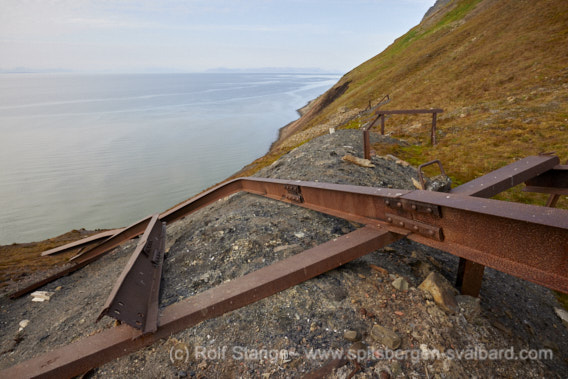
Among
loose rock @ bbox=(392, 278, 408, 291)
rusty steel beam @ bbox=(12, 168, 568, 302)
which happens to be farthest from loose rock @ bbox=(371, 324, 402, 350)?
rusty steel beam @ bbox=(12, 168, 568, 302)

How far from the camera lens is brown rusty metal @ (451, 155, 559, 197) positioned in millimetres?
3074

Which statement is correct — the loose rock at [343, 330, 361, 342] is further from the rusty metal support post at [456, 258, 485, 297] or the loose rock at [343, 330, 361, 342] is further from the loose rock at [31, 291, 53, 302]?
the loose rock at [31, 291, 53, 302]

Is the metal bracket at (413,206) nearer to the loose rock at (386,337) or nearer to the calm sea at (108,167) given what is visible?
the loose rock at (386,337)

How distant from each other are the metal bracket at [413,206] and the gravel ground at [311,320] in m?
0.84

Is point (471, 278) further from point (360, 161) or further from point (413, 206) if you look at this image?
point (360, 161)

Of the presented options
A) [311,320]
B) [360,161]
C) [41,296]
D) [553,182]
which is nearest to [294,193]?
[311,320]

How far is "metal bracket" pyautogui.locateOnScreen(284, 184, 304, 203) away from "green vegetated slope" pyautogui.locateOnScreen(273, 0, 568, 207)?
7.15m

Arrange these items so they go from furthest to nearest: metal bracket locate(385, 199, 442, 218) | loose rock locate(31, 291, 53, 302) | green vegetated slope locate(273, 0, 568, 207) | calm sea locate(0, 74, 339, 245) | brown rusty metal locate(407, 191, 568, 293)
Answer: calm sea locate(0, 74, 339, 245), green vegetated slope locate(273, 0, 568, 207), loose rock locate(31, 291, 53, 302), metal bracket locate(385, 199, 442, 218), brown rusty metal locate(407, 191, 568, 293)

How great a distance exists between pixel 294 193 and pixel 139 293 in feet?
9.10

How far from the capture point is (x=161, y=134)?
51.6 m

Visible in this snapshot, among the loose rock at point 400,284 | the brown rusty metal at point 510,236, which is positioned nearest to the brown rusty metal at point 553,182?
the brown rusty metal at point 510,236

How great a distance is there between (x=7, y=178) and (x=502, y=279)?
44802mm

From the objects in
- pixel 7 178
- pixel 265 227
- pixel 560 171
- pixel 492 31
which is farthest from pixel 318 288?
pixel 7 178

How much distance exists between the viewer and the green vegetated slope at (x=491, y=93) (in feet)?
36.6
